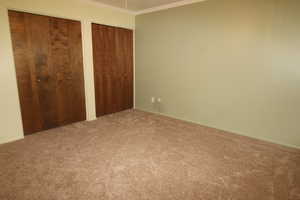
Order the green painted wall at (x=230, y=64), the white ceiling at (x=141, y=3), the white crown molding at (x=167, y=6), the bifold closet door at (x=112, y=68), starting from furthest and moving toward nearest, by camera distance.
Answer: the bifold closet door at (x=112, y=68)
the white ceiling at (x=141, y=3)
the white crown molding at (x=167, y=6)
the green painted wall at (x=230, y=64)

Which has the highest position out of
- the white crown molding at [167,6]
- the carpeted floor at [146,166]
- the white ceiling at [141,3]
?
the white ceiling at [141,3]

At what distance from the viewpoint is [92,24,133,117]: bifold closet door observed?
12.2 feet

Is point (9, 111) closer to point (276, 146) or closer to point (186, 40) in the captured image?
point (186, 40)

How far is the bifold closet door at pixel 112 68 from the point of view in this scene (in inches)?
147

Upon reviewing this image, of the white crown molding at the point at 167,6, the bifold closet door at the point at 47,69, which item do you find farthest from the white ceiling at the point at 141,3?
the bifold closet door at the point at 47,69

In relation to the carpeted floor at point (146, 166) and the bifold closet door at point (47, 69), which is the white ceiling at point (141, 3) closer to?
the bifold closet door at point (47, 69)

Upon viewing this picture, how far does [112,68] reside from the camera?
13.3 feet

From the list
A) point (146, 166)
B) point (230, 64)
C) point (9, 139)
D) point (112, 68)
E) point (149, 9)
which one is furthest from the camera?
point (112, 68)

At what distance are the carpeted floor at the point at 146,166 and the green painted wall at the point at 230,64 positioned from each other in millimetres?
415

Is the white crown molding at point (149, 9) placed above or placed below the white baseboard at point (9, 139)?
above

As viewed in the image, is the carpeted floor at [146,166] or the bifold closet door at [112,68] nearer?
the carpeted floor at [146,166]

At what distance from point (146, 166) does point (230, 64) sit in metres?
2.17

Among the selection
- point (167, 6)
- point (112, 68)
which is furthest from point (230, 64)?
point (112, 68)

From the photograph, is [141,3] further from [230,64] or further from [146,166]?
[146,166]
